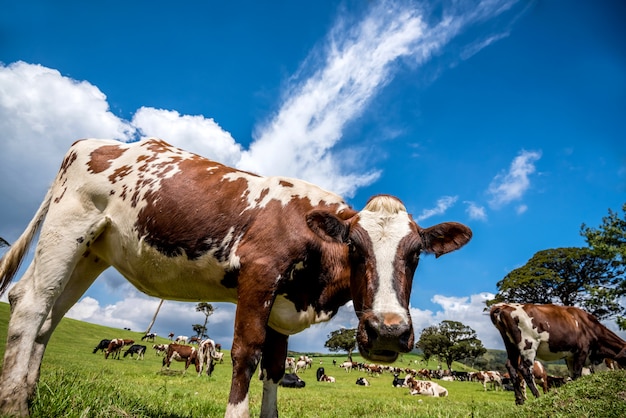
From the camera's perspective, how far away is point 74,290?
525 cm

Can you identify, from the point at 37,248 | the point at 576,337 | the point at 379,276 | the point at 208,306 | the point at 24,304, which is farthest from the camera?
the point at 208,306

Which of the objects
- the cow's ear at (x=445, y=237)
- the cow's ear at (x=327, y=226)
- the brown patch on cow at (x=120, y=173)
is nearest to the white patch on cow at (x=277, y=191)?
the cow's ear at (x=327, y=226)

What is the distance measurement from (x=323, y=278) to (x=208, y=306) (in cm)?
9164

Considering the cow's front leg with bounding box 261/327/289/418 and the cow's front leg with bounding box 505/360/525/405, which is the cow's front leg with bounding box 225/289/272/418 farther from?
the cow's front leg with bounding box 505/360/525/405

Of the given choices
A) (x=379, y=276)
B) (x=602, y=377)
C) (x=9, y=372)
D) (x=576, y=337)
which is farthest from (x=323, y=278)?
(x=576, y=337)

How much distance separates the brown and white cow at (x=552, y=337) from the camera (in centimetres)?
1366

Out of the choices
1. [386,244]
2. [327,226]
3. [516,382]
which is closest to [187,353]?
[516,382]

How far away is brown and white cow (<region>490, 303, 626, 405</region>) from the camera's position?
13.7 metres

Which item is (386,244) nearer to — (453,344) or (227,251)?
(227,251)

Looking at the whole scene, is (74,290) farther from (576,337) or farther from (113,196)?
(576,337)

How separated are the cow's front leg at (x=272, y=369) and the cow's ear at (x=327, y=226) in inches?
54.3

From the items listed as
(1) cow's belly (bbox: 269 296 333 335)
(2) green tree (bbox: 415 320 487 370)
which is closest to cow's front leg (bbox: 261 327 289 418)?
(1) cow's belly (bbox: 269 296 333 335)

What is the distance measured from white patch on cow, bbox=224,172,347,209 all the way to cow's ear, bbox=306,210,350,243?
0.47m

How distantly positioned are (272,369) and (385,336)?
73.6 inches
